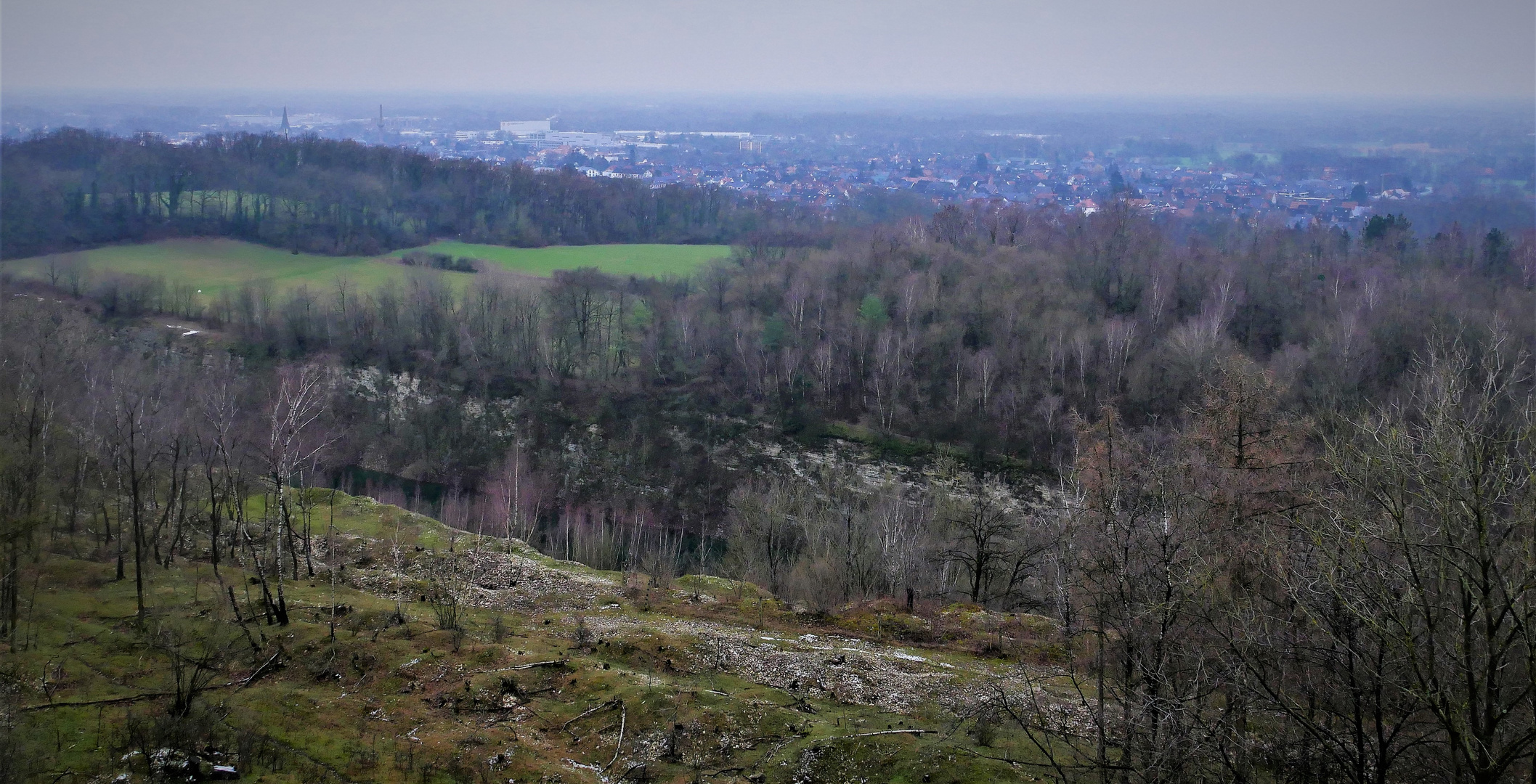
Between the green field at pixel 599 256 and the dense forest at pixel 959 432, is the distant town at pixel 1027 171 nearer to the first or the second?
the green field at pixel 599 256

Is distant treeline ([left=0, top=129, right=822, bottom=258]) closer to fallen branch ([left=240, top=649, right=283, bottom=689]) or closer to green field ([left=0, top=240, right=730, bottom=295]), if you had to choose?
green field ([left=0, top=240, right=730, bottom=295])

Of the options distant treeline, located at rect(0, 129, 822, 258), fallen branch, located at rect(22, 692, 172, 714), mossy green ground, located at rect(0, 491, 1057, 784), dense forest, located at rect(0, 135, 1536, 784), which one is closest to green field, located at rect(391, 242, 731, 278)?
distant treeline, located at rect(0, 129, 822, 258)

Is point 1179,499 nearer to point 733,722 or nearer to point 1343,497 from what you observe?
point 1343,497

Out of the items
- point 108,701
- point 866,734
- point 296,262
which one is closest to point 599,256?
point 296,262

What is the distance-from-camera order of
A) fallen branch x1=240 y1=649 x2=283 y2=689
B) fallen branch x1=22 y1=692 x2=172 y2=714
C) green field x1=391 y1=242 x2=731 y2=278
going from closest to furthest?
fallen branch x1=22 y1=692 x2=172 y2=714 < fallen branch x1=240 y1=649 x2=283 y2=689 < green field x1=391 y1=242 x2=731 y2=278

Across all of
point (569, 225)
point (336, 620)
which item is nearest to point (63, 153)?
point (569, 225)

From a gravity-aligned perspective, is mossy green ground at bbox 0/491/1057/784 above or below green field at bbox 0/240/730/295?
below
